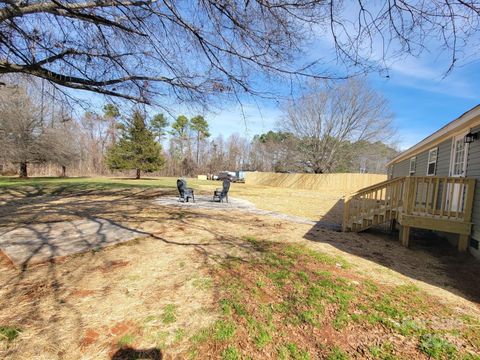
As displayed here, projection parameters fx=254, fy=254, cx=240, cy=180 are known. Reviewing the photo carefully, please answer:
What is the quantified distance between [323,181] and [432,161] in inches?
676

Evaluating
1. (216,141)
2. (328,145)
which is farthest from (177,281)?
(216,141)

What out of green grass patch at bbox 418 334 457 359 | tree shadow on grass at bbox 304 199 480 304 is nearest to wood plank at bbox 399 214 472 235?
tree shadow on grass at bbox 304 199 480 304

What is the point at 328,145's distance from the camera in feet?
86.2

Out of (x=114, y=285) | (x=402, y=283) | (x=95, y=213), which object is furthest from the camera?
(x=95, y=213)

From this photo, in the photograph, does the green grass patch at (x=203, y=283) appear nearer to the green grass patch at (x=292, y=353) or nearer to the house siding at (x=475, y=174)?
the green grass patch at (x=292, y=353)

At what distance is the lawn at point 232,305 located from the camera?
2.14m

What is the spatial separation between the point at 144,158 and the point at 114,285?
26085mm

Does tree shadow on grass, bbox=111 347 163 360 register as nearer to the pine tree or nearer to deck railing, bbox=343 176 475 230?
deck railing, bbox=343 176 475 230

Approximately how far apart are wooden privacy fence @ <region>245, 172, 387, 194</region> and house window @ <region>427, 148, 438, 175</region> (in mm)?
14860

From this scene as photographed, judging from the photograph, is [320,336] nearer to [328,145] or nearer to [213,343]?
[213,343]

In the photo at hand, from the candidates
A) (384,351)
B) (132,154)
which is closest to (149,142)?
(132,154)

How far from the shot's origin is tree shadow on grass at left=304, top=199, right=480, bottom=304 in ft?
12.2

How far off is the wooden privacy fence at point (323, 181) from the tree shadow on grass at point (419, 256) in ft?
57.8

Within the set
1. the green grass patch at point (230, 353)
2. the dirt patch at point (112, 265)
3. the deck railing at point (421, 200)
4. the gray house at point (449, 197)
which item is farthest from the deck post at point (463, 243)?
the dirt patch at point (112, 265)
